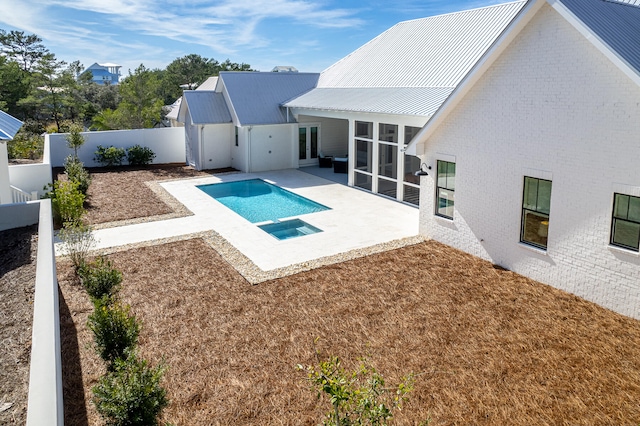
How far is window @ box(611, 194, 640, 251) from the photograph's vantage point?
8.73 meters

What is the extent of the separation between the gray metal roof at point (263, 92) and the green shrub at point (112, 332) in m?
16.7

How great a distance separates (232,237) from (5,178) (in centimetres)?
712

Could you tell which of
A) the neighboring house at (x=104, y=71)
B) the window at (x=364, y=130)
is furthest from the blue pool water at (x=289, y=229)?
the neighboring house at (x=104, y=71)

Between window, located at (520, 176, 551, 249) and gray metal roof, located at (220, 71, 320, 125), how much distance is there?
15046 mm

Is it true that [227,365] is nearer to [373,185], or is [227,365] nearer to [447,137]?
[447,137]

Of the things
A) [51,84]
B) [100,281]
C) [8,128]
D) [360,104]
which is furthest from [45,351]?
[51,84]

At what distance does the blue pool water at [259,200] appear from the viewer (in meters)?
17.2

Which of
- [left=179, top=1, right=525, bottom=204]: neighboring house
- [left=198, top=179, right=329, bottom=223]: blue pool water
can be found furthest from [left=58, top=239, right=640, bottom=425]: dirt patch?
[left=179, top=1, right=525, bottom=204]: neighboring house

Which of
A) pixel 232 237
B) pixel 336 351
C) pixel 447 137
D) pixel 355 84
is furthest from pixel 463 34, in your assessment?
pixel 336 351

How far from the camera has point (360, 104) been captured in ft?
61.9

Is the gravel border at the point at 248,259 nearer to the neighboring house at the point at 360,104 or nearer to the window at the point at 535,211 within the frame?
the window at the point at 535,211

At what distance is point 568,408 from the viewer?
6.46 m

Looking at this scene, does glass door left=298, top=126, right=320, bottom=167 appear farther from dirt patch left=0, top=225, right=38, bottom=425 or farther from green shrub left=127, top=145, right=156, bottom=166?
dirt patch left=0, top=225, right=38, bottom=425

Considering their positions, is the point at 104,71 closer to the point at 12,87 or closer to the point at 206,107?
the point at 12,87
